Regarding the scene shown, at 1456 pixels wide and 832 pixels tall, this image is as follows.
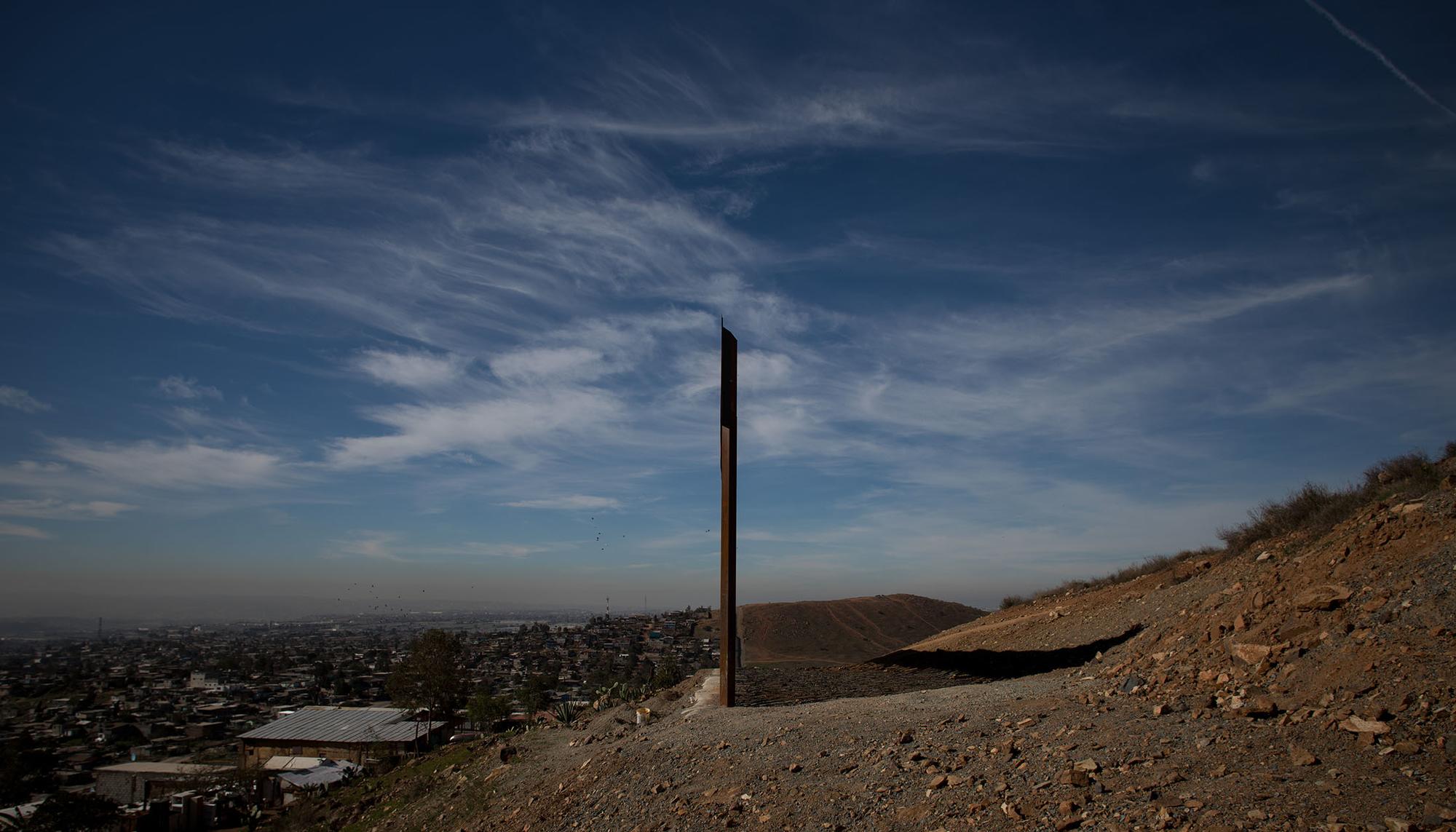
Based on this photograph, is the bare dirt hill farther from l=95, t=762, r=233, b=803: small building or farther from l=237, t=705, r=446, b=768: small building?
l=95, t=762, r=233, b=803: small building

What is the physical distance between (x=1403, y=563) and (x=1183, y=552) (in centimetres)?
1019

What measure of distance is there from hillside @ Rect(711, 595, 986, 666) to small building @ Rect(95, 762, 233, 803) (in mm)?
13549

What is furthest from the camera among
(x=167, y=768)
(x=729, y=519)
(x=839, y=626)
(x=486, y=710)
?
(x=839, y=626)

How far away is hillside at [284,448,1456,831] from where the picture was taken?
159 inches

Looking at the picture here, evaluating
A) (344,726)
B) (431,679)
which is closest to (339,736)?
(344,726)

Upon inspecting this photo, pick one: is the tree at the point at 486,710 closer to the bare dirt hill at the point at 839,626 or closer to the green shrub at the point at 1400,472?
the bare dirt hill at the point at 839,626

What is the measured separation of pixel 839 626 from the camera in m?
21.3

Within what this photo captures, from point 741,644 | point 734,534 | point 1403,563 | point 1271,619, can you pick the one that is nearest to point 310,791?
point 741,644

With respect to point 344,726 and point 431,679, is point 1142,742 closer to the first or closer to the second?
point 431,679

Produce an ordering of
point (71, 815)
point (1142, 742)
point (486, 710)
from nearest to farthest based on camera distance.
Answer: point (1142, 742) → point (486, 710) → point (71, 815)

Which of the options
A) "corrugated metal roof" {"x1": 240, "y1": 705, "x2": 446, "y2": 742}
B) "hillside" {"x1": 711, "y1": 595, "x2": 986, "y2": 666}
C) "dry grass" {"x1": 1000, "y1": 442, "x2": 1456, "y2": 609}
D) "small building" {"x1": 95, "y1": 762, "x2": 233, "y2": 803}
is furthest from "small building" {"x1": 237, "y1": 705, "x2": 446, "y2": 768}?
"dry grass" {"x1": 1000, "y1": 442, "x2": 1456, "y2": 609}

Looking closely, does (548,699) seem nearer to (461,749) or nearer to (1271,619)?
(461,749)

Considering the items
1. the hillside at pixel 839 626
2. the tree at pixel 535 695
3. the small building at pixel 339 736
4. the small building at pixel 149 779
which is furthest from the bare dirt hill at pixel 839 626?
the small building at pixel 149 779

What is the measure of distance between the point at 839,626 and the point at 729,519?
488 inches
